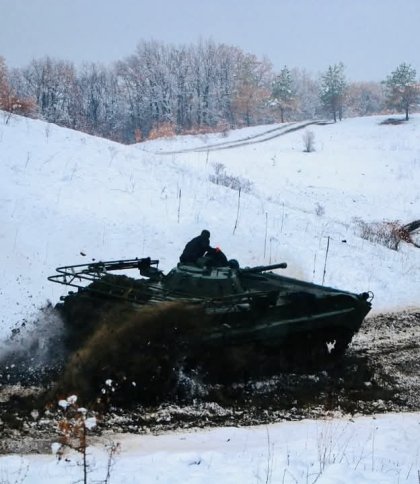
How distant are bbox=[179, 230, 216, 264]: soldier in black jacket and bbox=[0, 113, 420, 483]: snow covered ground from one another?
2624 millimetres

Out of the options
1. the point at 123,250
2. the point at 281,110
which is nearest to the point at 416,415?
the point at 123,250

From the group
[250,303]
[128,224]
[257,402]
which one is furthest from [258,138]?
[257,402]

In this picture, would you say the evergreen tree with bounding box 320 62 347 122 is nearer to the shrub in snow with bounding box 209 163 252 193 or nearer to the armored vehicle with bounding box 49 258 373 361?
the shrub in snow with bounding box 209 163 252 193

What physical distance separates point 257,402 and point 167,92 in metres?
67.8

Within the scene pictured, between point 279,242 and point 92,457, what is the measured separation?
33.9ft

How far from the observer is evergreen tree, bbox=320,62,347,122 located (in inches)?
2396

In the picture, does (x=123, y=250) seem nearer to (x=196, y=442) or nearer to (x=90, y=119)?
(x=196, y=442)

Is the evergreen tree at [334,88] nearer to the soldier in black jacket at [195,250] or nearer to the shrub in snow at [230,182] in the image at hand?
the shrub in snow at [230,182]

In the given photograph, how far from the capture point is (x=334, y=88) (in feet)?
200

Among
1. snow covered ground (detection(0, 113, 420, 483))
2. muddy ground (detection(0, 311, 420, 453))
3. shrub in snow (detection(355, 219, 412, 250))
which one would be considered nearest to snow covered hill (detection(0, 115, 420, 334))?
snow covered ground (detection(0, 113, 420, 483))

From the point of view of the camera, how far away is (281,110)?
65.3 m

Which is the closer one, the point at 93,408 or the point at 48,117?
the point at 93,408

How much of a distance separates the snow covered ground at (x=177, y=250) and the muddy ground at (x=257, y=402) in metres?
0.42

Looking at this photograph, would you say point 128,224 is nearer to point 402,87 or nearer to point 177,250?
point 177,250
